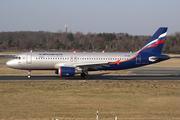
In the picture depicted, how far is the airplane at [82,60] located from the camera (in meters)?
34.9

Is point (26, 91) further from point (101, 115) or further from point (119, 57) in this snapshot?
point (119, 57)

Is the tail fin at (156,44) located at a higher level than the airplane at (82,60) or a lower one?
higher

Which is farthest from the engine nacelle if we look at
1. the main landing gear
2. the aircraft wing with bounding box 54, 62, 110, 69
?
the main landing gear

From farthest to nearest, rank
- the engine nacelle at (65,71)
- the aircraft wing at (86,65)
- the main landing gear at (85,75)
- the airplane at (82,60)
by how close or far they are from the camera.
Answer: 1. the main landing gear at (85,75)
2. the airplane at (82,60)
3. the aircraft wing at (86,65)
4. the engine nacelle at (65,71)

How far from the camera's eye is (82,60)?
36.4 m

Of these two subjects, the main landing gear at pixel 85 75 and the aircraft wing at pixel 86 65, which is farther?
the main landing gear at pixel 85 75

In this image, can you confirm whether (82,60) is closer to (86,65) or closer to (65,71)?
(86,65)

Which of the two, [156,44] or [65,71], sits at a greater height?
[156,44]

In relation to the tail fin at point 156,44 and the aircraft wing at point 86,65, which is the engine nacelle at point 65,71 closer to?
the aircraft wing at point 86,65

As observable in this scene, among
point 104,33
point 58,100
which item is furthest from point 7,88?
point 104,33

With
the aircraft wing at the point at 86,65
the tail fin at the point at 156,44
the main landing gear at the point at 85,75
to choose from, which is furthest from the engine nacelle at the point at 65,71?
the tail fin at the point at 156,44

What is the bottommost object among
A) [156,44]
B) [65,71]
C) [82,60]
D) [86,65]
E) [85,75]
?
[85,75]

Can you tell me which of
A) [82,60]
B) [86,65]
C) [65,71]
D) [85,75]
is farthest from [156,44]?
[65,71]

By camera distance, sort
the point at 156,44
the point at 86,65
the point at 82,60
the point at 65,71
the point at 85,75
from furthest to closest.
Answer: the point at 156,44, the point at 82,60, the point at 85,75, the point at 86,65, the point at 65,71
